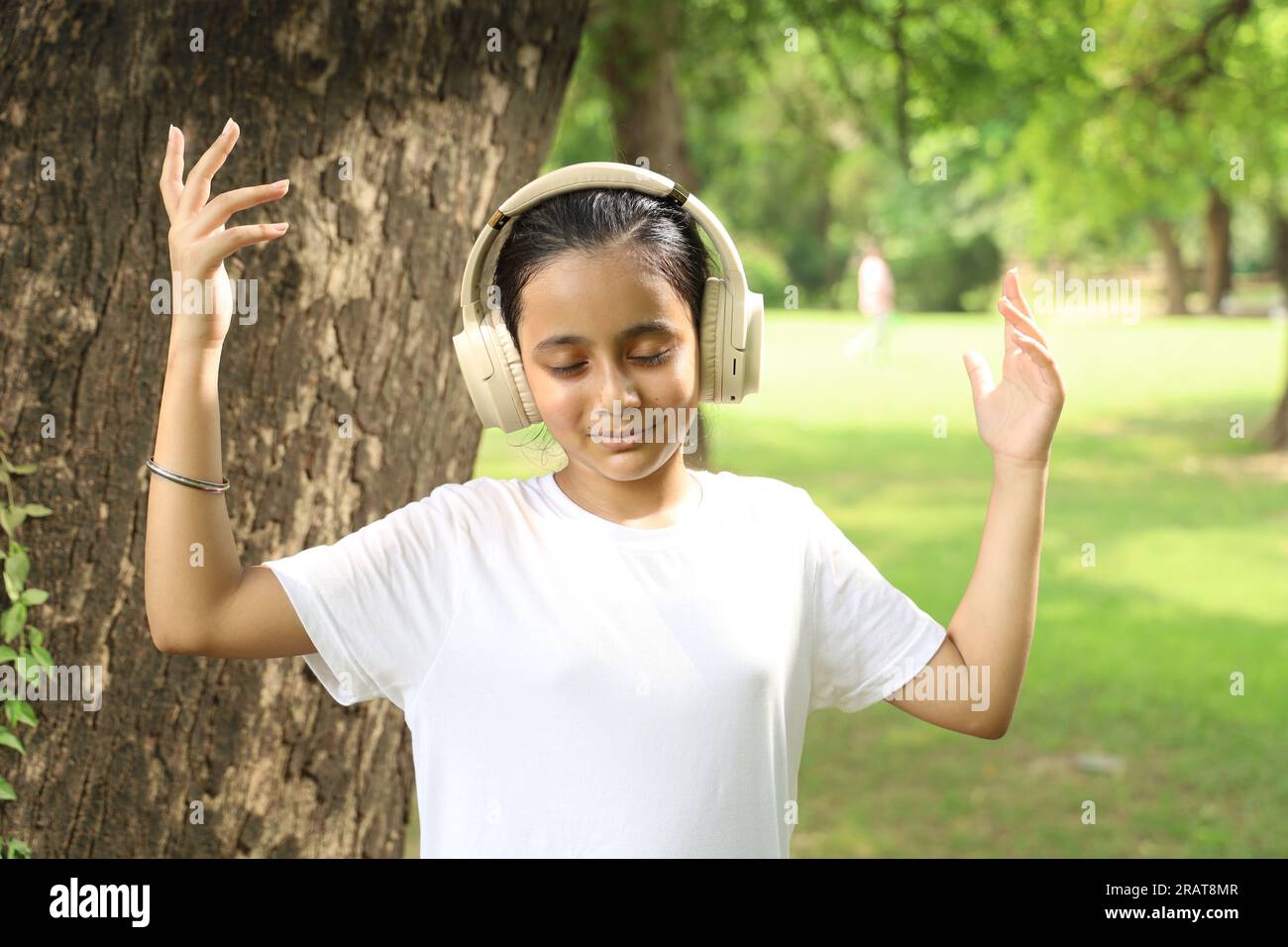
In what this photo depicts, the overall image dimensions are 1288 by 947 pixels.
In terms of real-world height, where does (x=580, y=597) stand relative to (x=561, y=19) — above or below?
below

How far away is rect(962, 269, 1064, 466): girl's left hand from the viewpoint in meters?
1.89

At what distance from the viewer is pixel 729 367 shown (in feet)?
6.61

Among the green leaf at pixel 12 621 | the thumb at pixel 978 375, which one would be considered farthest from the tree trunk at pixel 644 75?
the thumb at pixel 978 375

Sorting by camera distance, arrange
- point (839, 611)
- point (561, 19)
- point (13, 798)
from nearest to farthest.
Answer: point (839, 611) → point (13, 798) → point (561, 19)

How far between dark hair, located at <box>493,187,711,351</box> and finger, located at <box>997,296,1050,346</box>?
445 mm

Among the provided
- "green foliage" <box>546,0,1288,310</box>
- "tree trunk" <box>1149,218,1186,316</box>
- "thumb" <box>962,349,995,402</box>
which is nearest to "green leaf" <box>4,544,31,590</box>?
"green foliage" <box>546,0,1288,310</box>

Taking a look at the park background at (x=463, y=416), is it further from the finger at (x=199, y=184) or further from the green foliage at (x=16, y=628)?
the finger at (x=199, y=184)

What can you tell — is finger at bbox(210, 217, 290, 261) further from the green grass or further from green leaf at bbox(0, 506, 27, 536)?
green leaf at bbox(0, 506, 27, 536)

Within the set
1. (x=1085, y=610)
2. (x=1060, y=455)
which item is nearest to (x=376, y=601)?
(x=1085, y=610)

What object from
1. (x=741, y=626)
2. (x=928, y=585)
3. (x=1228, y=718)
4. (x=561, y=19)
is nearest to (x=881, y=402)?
(x=928, y=585)

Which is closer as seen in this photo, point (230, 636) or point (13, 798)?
point (230, 636)

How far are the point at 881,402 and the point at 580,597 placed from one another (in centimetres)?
1670

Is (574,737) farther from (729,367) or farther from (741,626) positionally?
(729,367)

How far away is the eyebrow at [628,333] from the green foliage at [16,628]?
1.25m
